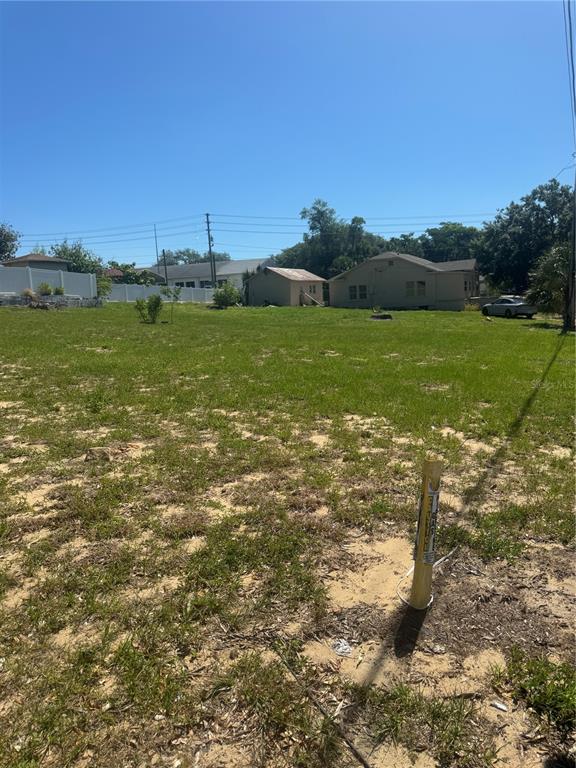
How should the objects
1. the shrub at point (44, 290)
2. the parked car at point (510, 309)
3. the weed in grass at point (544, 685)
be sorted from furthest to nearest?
the parked car at point (510, 309) < the shrub at point (44, 290) < the weed in grass at point (544, 685)

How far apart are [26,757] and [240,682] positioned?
81 cm

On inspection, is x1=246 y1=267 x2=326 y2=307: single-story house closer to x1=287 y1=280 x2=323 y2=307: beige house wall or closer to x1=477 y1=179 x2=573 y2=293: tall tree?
x1=287 y1=280 x2=323 y2=307: beige house wall

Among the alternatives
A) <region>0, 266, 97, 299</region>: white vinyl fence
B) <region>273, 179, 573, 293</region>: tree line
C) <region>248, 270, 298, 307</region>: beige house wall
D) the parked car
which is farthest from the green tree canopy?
<region>0, 266, 97, 299</region>: white vinyl fence

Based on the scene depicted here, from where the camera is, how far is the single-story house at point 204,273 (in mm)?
66875

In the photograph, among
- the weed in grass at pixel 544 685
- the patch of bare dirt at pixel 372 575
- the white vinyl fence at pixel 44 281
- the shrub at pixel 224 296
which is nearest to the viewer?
the weed in grass at pixel 544 685

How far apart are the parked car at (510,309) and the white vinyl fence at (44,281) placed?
25.6 meters

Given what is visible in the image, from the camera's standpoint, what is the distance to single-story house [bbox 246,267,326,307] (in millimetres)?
41625

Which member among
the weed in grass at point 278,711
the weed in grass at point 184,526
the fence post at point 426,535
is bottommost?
the weed in grass at point 278,711

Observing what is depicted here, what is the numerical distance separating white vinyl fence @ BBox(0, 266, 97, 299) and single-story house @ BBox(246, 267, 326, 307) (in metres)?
16.1

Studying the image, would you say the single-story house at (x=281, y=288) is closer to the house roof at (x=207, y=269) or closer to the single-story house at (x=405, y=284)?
the single-story house at (x=405, y=284)

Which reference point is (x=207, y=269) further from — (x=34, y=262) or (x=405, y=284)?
(x=405, y=284)

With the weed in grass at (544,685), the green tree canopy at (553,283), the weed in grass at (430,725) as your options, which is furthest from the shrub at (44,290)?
the weed in grass at (544,685)

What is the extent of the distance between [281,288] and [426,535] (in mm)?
40497

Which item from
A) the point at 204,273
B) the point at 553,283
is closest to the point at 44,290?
the point at 553,283
